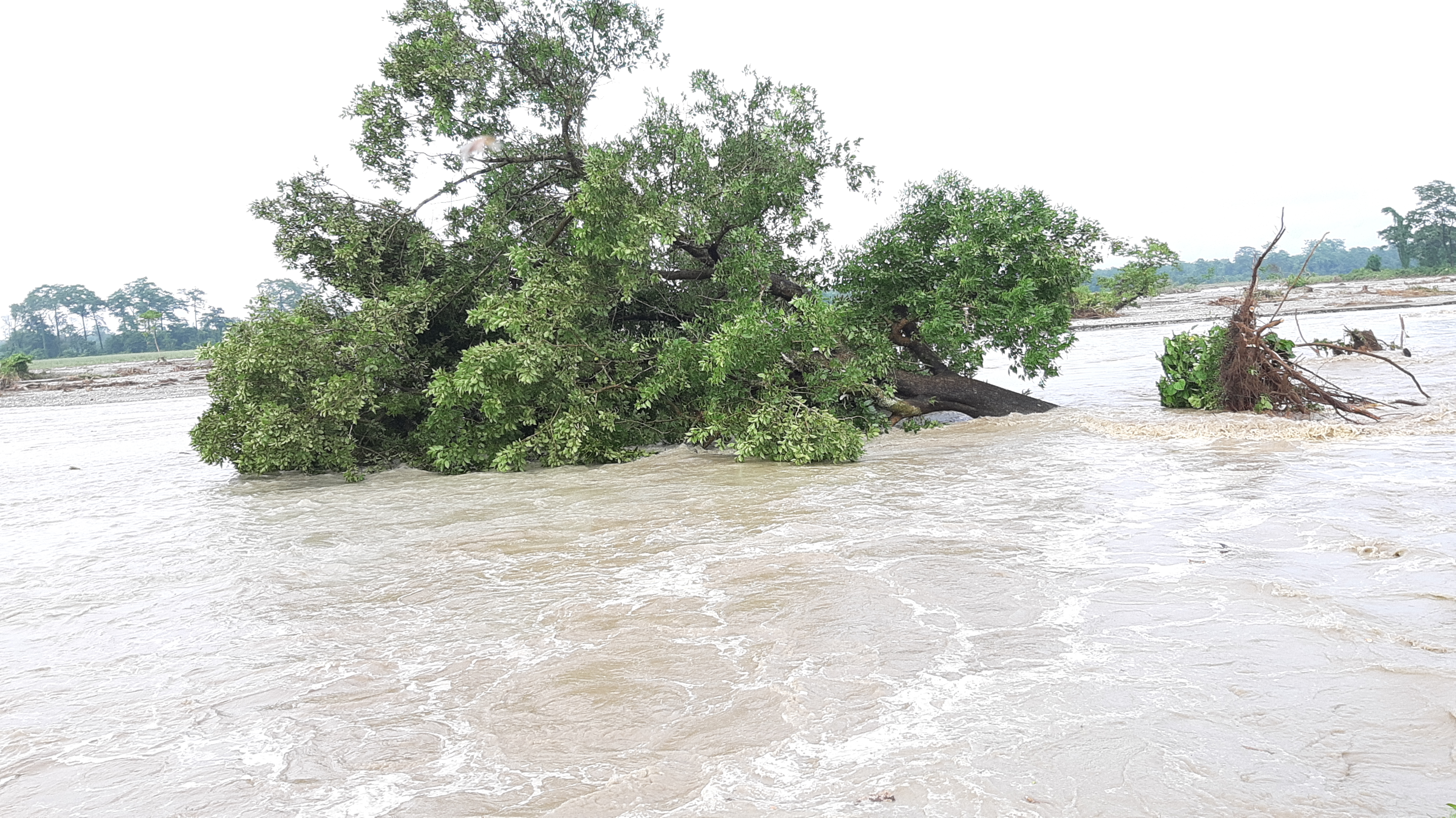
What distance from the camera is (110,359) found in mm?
67688

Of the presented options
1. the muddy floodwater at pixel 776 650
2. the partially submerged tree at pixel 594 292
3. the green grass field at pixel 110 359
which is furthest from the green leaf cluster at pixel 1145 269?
the green grass field at pixel 110 359

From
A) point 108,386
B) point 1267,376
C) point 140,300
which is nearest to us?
point 1267,376

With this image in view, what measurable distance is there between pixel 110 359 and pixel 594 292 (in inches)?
2773

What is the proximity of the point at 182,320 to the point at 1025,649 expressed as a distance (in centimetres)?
11035

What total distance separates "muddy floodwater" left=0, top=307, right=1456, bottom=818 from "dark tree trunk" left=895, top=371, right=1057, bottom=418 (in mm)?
5452

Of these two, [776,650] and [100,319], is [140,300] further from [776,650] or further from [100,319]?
[776,650]

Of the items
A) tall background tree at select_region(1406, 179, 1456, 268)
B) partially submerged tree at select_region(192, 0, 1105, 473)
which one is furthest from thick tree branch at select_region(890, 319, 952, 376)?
tall background tree at select_region(1406, 179, 1456, 268)

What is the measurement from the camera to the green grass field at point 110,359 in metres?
57.8

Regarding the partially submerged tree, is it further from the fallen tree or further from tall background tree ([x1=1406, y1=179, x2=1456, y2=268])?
tall background tree ([x1=1406, y1=179, x2=1456, y2=268])

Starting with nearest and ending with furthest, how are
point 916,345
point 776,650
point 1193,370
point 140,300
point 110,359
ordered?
point 776,650
point 1193,370
point 916,345
point 110,359
point 140,300

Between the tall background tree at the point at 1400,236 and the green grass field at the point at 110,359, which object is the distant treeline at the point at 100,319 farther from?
the tall background tree at the point at 1400,236

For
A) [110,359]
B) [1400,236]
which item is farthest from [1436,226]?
[110,359]

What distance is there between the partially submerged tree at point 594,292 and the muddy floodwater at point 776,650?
2.64m

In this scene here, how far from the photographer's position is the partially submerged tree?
504 inches
